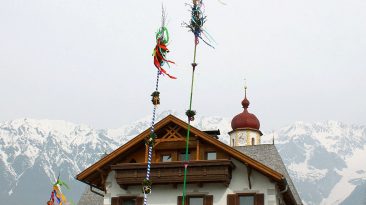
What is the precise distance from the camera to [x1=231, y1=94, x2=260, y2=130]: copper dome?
68750 mm

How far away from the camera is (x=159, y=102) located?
25781mm

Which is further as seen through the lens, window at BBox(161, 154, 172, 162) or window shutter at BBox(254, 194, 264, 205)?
window at BBox(161, 154, 172, 162)

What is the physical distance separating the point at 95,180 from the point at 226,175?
8492 millimetres

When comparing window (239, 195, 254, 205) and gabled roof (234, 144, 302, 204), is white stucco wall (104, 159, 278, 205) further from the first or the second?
gabled roof (234, 144, 302, 204)

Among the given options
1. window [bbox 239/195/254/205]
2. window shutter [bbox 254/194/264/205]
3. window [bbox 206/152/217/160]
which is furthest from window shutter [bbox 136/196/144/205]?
window shutter [bbox 254/194/264/205]

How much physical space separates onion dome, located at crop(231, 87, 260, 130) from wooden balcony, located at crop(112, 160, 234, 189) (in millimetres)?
32469

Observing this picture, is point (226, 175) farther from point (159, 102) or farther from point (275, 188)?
point (159, 102)

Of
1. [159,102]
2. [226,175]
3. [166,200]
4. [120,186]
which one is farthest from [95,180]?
[159,102]

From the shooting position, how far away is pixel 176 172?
36.3m

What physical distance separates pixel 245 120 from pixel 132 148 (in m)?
32.3

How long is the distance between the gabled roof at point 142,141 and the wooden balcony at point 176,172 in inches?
29.4

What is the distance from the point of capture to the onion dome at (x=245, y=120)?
2707 inches

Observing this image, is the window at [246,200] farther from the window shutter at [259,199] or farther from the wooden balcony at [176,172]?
the wooden balcony at [176,172]

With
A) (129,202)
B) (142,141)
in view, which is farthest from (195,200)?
(142,141)
